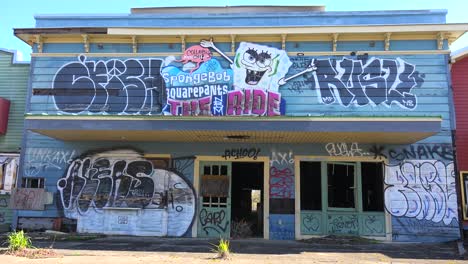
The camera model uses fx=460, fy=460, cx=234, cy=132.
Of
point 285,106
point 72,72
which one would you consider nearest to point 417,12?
point 285,106

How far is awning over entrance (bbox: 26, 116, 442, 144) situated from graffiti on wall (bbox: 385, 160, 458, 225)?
1.05 meters

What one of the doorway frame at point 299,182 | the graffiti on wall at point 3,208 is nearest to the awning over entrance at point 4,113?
the graffiti on wall at point 3,208

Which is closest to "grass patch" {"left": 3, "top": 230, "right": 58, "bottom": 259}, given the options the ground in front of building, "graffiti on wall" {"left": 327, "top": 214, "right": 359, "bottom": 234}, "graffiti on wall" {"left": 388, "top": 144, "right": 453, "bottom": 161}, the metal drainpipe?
the ground in front of building

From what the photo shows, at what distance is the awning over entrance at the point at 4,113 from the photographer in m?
14.7

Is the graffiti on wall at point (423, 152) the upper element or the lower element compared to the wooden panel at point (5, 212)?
upper

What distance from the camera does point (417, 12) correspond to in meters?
14.1

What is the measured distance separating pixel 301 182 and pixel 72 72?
791 centimetres

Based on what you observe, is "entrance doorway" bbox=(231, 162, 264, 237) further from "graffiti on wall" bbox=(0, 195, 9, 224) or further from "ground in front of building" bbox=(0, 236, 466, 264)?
"graffiti on wall" bbox=(0, 195, 9, 224)

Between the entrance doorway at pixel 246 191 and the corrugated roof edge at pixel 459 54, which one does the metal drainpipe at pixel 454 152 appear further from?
the entrance doorway at pixel 246 191

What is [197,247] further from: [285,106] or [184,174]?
[285,106]

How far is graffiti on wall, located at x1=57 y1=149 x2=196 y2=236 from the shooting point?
45.3 feet

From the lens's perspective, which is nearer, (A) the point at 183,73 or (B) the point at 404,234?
(B) the point at 404,234

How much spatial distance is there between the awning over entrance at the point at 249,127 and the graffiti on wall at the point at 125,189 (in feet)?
4.44

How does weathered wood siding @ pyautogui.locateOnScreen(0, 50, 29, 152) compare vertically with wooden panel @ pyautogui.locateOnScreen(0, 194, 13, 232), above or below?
above
